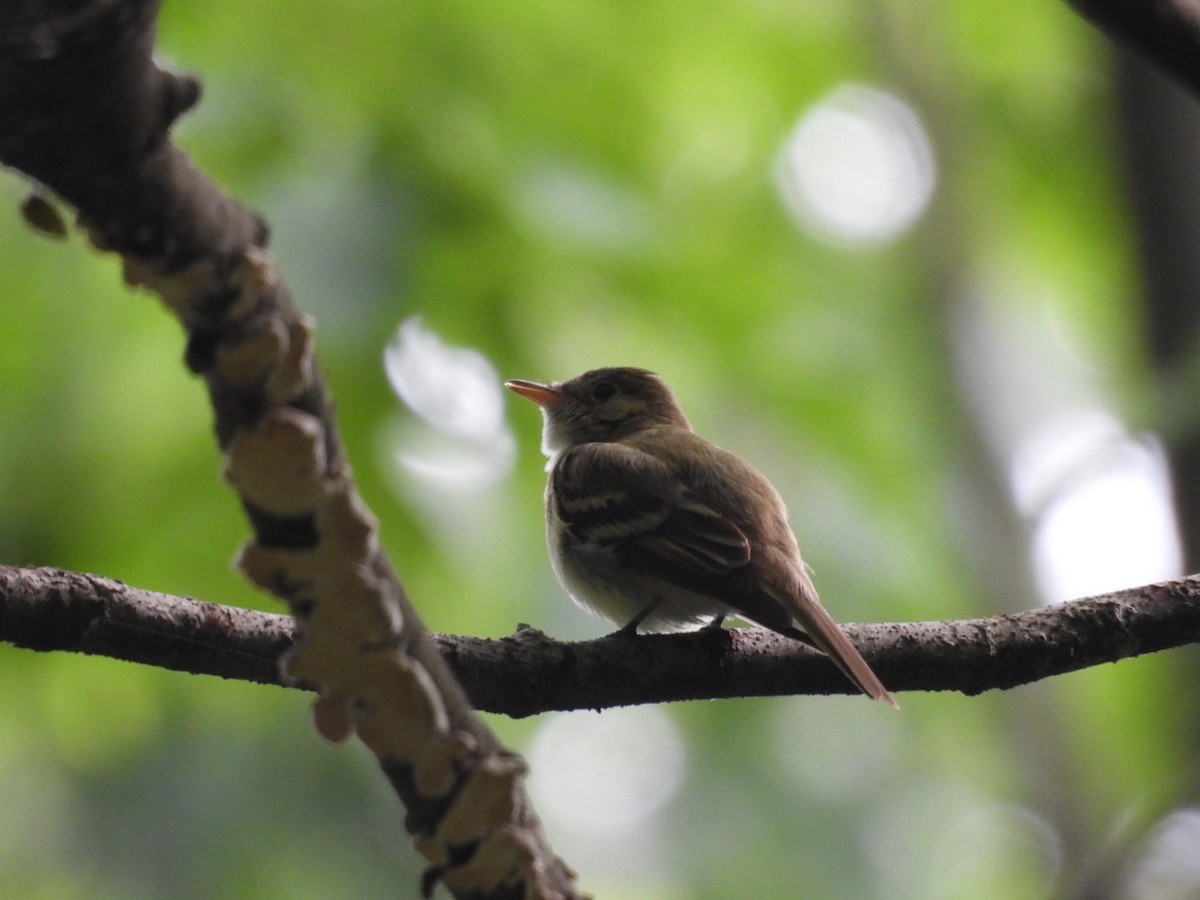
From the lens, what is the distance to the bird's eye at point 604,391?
19.8ft

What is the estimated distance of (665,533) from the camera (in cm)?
468

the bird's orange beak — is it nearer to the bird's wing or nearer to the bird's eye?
the bird's wing

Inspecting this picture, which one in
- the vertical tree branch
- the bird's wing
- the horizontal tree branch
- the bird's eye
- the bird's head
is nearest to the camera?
the vertical tree branch

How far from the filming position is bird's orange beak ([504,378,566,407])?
15.8 ft

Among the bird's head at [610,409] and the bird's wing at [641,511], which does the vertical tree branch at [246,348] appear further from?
the bird's head at [610,409]

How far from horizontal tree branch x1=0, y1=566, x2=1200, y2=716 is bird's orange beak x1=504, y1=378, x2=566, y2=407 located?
5.21 feet

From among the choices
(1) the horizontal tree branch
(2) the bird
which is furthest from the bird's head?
(1) the horizontal tree branch

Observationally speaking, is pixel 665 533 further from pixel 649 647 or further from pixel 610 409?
pixel 610 409

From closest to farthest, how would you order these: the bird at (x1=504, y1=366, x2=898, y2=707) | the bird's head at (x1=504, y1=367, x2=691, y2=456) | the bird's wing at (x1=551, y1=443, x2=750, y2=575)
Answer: the bird at (x1=504, y1=366, x2=898, y2=707), the bird's wing at (x1=551, y1=443, x2=750, y2=575), the bird's head at (x1=504, y1=367, x2=691, y2=456)

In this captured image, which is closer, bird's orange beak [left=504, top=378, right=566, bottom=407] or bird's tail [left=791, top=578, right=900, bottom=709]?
bird's tail [left=791, top=578, right=900, bottom=709]

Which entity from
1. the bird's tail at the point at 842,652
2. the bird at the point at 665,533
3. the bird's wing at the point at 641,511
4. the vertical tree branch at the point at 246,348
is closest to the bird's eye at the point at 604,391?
the bird at the point at 665,533

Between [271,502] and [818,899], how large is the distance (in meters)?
6.12

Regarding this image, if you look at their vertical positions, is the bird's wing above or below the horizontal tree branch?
above

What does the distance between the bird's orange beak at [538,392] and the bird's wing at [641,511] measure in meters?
0.25
